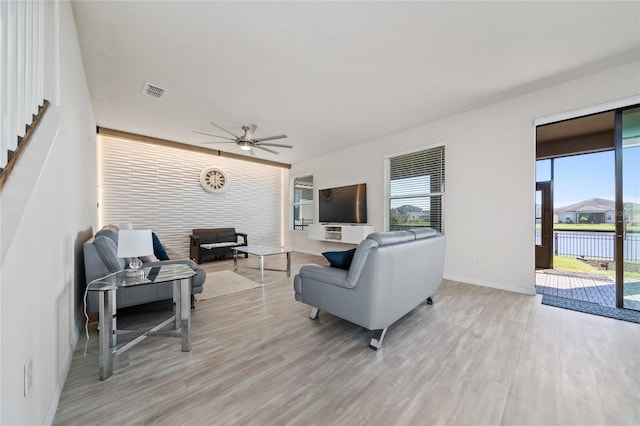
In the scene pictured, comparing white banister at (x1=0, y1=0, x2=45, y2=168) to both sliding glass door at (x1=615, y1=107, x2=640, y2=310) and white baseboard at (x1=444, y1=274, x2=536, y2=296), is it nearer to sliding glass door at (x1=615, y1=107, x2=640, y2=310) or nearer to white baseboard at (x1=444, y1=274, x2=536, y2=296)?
white baseboard at (x1=444, y1=274, x2=536, y2=296)

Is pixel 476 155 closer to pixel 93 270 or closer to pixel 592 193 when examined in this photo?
pixel 592 193

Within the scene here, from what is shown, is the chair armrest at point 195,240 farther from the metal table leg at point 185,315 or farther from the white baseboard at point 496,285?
the white baseboard at point 496,285

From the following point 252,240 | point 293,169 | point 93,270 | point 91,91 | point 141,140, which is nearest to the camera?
point 93,270

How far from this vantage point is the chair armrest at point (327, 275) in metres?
2.02

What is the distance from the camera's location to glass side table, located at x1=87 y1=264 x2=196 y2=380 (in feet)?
5.00

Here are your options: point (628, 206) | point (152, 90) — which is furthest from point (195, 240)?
point (628, 206)

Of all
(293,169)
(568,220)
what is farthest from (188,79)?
(568,220)

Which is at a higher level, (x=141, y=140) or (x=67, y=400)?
(x=141, y=140)

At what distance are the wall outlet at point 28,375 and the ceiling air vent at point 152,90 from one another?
10.1 feet

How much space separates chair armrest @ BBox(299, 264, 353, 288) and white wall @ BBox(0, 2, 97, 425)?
5.59 feet

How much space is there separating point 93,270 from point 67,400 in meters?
1.12

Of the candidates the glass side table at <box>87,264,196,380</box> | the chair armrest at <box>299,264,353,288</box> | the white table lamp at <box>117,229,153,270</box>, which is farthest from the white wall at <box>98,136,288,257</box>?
the chair armrest at <box>299,264,353,288</box>

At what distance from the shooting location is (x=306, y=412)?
1271 millimetres

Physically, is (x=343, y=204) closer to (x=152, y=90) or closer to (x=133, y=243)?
(x=152, y=90)
